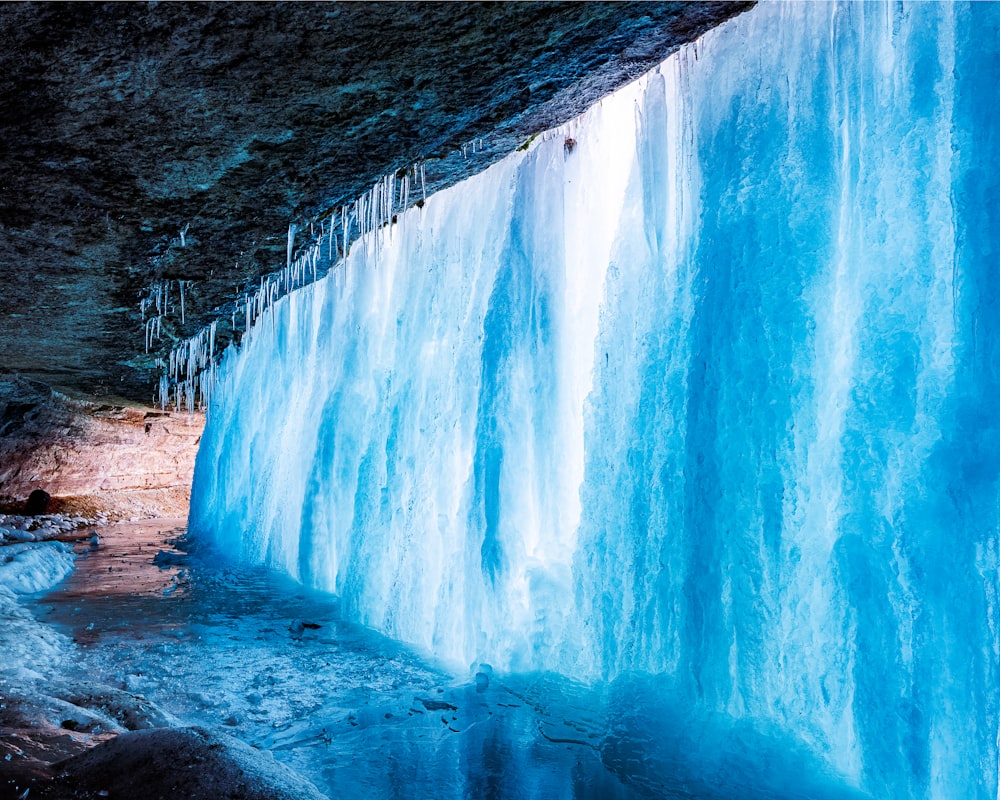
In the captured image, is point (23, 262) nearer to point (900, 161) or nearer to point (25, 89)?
point (25, 89)

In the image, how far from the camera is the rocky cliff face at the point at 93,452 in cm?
1494

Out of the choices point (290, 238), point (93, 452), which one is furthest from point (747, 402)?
point (93, 452)

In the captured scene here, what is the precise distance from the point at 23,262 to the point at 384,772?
6.06 m

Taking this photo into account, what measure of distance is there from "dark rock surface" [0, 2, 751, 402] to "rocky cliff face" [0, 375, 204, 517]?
9226 millimetres

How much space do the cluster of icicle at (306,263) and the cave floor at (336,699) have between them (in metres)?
3.77

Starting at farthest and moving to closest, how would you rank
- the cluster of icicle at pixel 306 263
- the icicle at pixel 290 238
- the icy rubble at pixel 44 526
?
the icy rubble at pixel 44 526 < the icicle at pixel 290 238 < the cluster of icicle at pixel 306 263

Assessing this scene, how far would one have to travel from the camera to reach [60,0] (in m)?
2.98

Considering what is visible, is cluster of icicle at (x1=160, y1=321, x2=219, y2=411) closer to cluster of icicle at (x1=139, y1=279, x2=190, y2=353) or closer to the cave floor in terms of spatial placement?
cluster of icicle at (x1=139, y1=279, x2=190, y2=353)

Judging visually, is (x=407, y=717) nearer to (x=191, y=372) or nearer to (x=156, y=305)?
(x=156, y=305)

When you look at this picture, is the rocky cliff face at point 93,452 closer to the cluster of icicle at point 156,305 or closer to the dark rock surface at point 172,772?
the cluster of icicle at point 156,305

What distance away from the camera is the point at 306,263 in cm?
765

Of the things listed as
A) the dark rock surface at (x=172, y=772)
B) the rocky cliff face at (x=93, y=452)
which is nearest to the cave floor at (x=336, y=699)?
the dark rock surface at (x=172, y=772)

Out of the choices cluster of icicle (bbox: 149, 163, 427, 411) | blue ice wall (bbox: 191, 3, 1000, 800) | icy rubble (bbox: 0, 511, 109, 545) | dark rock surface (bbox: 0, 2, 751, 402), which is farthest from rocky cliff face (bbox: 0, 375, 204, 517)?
blue ice wall (bbox: 191, 3, 1000, 800)

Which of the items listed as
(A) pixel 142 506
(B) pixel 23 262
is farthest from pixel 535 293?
(A) pixel 142 506
